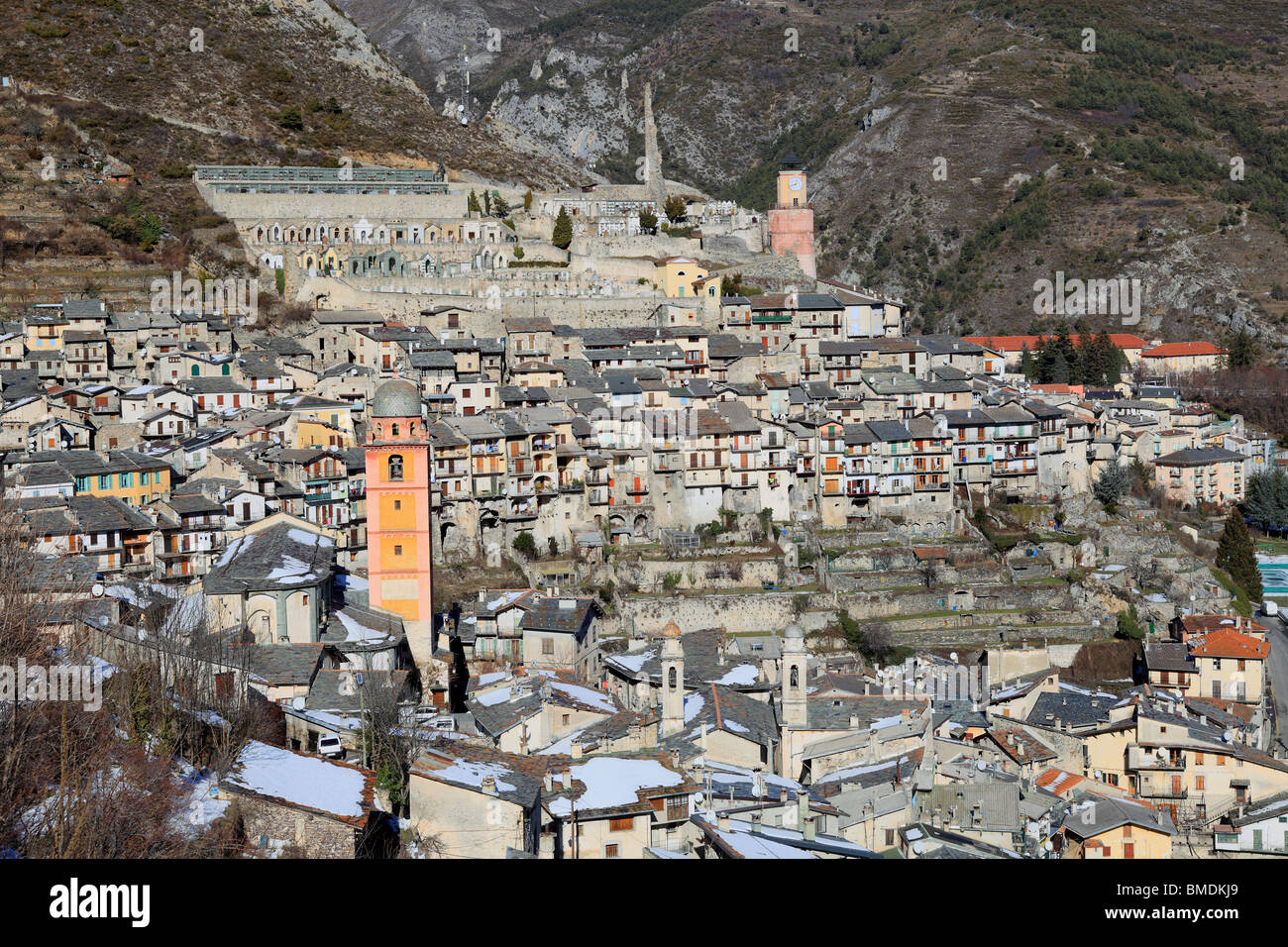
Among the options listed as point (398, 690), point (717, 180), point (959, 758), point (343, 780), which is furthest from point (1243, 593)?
point (717, 180)

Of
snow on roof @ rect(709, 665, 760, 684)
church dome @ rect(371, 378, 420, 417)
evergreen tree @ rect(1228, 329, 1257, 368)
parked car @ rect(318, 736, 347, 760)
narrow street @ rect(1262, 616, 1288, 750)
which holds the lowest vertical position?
narrow street @ rect(1262, 616, 1288, 750)

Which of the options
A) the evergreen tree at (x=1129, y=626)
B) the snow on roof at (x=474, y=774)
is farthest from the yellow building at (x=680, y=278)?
the snow on roof at (x=474, y=774)

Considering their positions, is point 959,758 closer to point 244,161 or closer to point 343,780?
point 343,780

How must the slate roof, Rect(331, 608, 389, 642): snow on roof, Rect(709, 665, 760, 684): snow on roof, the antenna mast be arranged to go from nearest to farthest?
the slate roof
Rect(331, 608, 389, 642): snow on roof
Rect(709, 665, 760, 684): snow on roof
the antenna mast

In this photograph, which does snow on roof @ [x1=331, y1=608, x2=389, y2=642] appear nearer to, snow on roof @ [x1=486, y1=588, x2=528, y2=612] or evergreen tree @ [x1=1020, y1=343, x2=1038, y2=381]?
snow on roof @ [x1=486, y1=588, x2=528, y2=612]

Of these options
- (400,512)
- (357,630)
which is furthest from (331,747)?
(400,512)

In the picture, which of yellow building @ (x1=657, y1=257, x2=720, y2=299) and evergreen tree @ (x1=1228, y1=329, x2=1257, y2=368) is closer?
yellow building @ (x1=657, y1=257, x2=720, y2=299)

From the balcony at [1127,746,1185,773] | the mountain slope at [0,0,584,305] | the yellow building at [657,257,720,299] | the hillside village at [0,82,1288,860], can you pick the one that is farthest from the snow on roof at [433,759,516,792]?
the mountain slope at [0,0,584,305]
